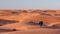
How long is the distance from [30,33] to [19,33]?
0.36 metres

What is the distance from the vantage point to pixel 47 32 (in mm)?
5191

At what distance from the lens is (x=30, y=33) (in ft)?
16.8

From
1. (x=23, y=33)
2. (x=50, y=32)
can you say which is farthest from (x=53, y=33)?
(x=23, y=33)

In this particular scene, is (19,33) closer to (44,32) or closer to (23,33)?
(23,33)

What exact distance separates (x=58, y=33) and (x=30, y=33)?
0.90 m

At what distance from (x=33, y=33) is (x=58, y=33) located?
794mm

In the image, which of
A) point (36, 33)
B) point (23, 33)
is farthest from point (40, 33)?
point (23, 33)

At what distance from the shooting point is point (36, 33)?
5094 mm

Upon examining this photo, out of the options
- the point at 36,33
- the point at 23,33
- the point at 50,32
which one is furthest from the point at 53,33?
the point at 23,33

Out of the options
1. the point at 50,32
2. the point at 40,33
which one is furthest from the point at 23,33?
the point at 50,32

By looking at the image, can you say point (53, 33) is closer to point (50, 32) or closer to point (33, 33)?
point (50, 32)

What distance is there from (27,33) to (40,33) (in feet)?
1.39

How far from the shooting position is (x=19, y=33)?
515cm

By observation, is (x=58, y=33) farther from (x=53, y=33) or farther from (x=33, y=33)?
(x=33, y=33)
